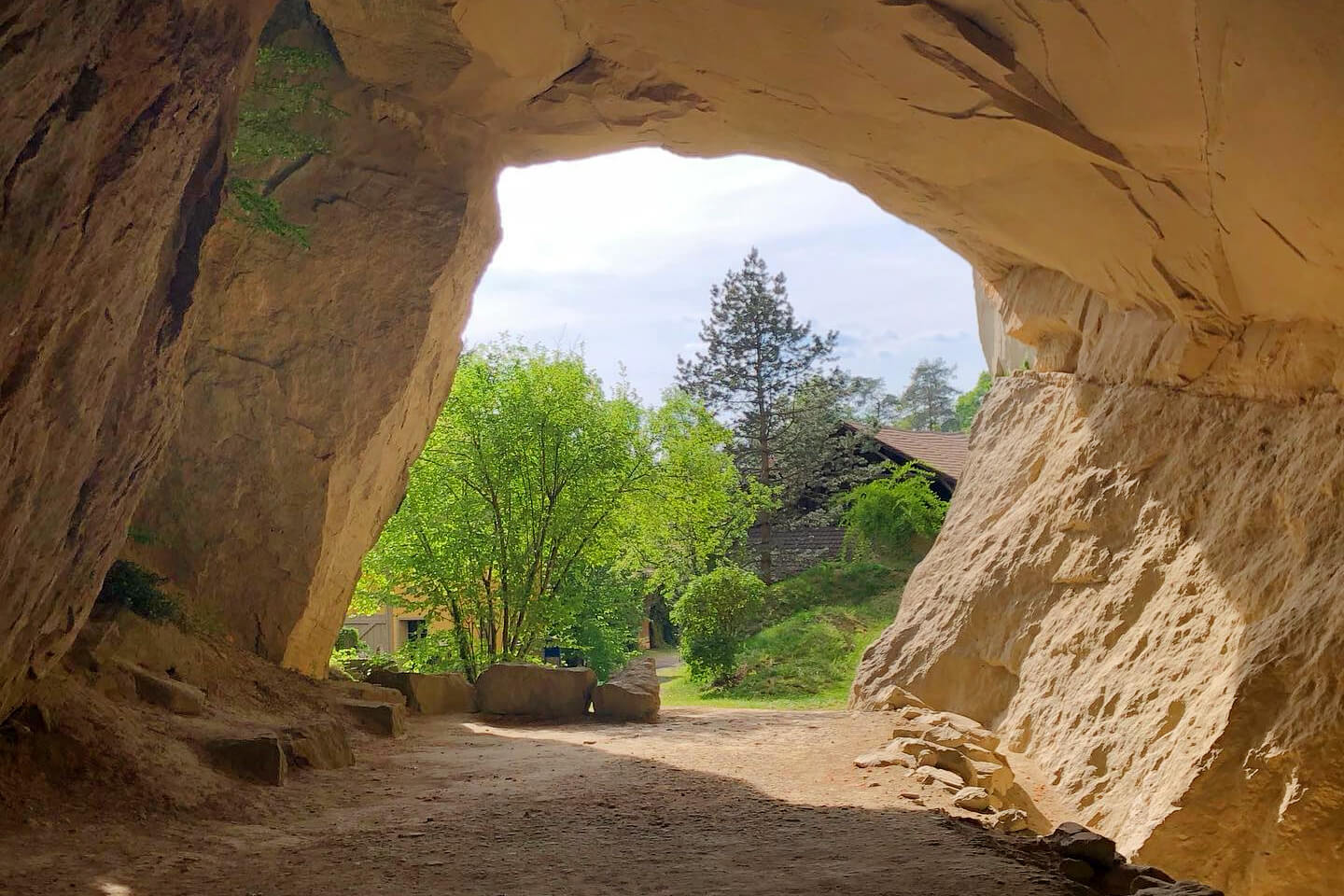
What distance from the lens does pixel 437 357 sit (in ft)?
37.1

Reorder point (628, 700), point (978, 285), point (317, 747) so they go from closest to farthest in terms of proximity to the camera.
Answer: point (317, 747)
point (628, 700)
point (978, 285)

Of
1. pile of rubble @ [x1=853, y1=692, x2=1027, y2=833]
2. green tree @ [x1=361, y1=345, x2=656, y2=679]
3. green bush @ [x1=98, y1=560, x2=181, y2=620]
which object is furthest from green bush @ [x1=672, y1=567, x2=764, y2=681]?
green bush @ [x1=98, y1=560, x2=181, y2=620]

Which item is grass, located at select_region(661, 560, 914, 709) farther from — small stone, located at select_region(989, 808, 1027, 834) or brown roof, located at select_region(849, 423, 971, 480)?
small stone, located at select_region(989, 808, 1027, 834)

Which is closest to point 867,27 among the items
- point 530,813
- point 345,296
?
point 530,813

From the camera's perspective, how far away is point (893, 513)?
21.1 meters

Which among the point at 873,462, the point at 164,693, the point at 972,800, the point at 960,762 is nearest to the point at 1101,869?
the point at 972,800

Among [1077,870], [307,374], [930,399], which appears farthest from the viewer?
[930,399]

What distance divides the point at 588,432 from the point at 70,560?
32.5ft

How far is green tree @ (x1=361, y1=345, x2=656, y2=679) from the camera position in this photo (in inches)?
577

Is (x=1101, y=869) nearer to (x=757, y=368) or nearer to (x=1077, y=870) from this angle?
(x=1077, y=870)

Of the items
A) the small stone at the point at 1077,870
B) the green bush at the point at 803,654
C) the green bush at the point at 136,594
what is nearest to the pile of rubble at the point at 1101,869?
the small stone at the point at 1077,870

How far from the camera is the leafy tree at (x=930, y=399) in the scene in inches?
1881

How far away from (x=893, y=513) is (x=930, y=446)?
5.35m

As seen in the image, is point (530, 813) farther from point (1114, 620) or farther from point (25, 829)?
point (1114, 620)
